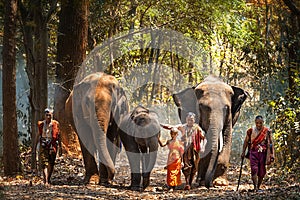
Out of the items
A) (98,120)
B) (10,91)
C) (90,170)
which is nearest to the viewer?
(98,120)

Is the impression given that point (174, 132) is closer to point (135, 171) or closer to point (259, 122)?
point (135, 171)

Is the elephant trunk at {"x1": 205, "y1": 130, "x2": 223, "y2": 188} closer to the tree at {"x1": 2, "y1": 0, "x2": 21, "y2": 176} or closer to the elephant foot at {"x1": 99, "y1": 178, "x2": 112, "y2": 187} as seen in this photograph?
the elephant foot at {"x1": 99, "y1": 178, "x2": 112, "y2": 187}

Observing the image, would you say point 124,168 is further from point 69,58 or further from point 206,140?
point 206,140

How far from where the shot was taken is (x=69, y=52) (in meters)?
Answer: 21.9

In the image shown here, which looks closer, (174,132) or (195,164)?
(174,132)

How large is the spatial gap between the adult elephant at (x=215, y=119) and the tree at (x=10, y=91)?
447 centimetres

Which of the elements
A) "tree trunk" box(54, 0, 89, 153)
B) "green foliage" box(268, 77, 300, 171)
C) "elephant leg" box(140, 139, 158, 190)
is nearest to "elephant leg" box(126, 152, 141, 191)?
"elephant leg" box(140, 139, 158, 190)

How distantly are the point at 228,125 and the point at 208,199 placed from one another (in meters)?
5.01

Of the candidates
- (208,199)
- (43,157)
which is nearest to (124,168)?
(43,157)

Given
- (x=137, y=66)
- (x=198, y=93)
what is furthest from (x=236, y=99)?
(x=137, y=66)

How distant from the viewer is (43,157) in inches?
594

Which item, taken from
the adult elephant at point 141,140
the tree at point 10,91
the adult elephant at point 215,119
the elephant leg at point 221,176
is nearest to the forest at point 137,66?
the tree at point 10,91

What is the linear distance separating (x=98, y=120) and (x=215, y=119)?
9.03 ft

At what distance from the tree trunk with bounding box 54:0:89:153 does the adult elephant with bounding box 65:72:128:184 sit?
4.65 metres
